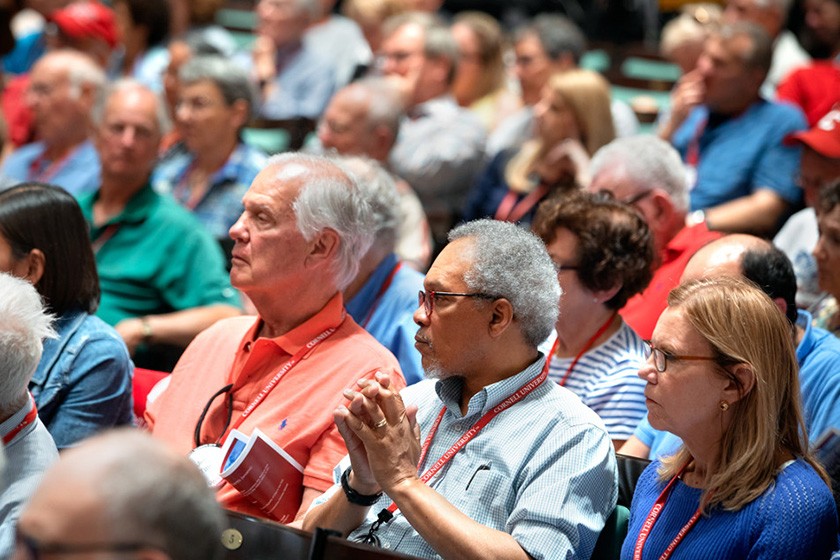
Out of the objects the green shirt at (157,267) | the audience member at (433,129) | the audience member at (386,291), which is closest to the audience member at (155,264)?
the green shirt at (157,267)

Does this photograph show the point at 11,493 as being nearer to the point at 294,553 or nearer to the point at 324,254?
the point at 294,553

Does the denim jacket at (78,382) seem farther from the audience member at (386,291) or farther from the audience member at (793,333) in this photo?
the audience member at (793,333)

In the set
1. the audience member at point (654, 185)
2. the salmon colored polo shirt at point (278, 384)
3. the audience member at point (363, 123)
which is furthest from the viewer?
the audience member at point (363, 123)

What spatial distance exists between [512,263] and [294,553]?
754 mm

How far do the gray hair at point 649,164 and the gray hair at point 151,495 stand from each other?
2716 mm

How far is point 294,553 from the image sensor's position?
2246 millimetres

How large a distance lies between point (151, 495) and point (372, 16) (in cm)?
623

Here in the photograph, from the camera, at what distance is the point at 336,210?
120 inches

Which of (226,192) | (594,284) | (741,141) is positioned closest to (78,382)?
(594,284)

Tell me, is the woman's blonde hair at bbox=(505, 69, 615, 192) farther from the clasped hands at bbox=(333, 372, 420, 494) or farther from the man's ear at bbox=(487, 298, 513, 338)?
the clasped hands at bbox=(333, 372, 420, 494)

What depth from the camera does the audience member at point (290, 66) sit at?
696 cm

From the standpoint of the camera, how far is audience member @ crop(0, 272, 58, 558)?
2.34 meters

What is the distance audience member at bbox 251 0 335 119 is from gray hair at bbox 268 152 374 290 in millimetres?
3813

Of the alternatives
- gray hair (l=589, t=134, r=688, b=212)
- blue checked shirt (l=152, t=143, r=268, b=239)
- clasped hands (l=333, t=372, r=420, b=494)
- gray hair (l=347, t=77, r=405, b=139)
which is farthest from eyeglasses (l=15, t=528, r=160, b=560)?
gray hair (l=347, t=77, r=405, b=139)
